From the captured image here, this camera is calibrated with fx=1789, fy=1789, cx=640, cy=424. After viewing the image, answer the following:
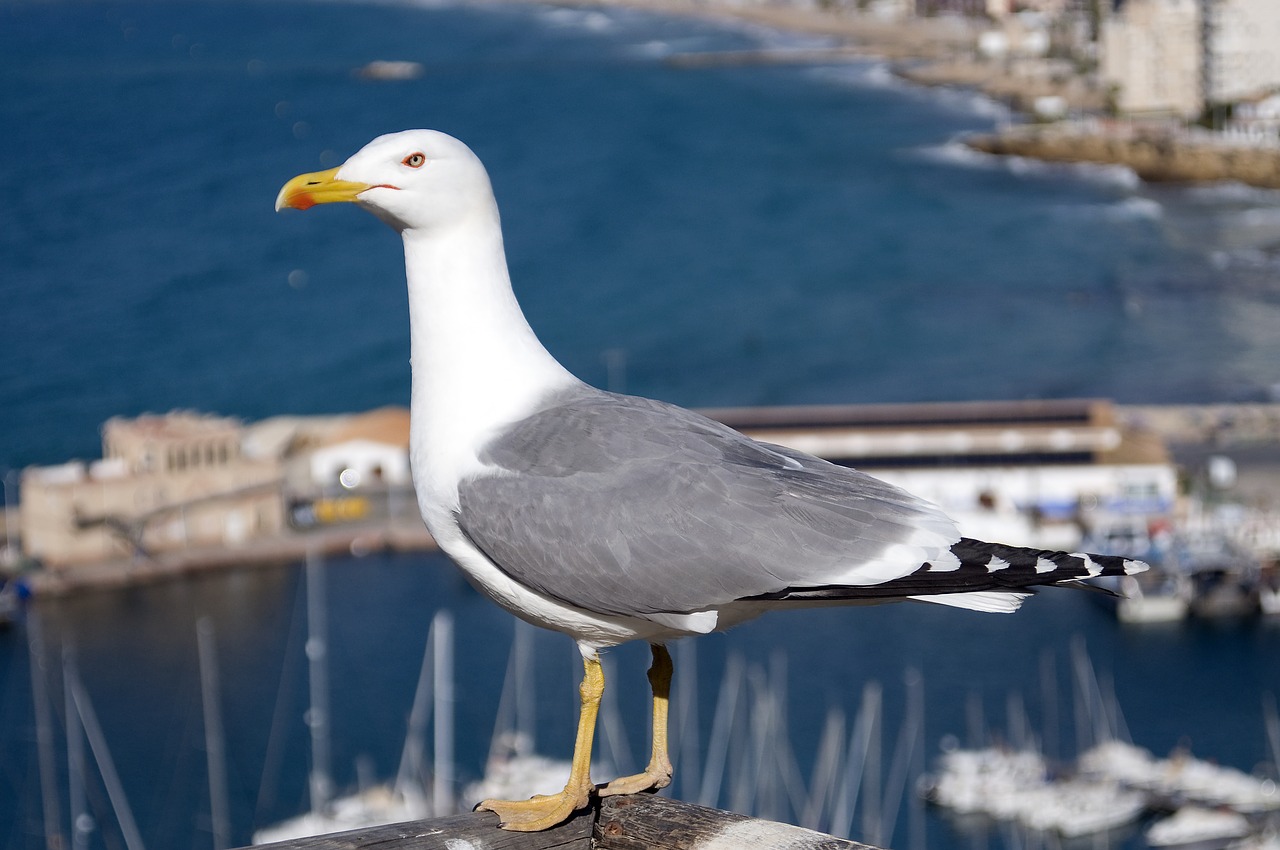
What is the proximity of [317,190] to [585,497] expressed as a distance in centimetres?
59

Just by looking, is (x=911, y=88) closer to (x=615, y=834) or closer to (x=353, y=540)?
(x=353, y=540)

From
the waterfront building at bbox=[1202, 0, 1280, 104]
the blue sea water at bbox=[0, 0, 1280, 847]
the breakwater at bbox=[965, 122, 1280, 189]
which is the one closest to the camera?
the blue sea water at bbox=[0, 0, 1280, 847]

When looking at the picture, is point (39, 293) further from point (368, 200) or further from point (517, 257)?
point (368, 200)

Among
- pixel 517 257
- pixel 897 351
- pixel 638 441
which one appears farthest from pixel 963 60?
pixel 638 441

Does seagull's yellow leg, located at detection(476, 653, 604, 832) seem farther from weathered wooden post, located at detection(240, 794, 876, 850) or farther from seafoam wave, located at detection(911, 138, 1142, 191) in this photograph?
seafoam wave, located at detection(911, 138, 1142, 191)

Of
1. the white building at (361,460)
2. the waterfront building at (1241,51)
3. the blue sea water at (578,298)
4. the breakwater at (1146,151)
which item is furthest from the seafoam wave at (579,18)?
the white building at (361,460)

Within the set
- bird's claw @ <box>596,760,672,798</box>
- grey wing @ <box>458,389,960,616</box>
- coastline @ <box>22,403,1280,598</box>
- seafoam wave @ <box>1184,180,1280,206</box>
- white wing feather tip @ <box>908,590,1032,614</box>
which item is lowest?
coastline @ <box>22,403,1280,598</box>

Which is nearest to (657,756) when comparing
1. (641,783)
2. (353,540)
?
(641,783)

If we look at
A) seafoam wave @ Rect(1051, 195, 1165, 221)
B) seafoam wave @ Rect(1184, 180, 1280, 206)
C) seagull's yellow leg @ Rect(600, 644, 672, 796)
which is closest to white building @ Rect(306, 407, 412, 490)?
seafoam wave @ Rect(1051, 195, 1165, 221)

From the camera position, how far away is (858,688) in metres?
18.6

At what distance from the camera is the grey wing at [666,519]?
96.7 inches

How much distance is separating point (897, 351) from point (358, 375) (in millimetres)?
10876

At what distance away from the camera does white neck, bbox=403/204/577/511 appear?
2.59m

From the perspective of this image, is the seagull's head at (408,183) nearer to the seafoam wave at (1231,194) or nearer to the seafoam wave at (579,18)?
the seafoam wave at (1231,194)
